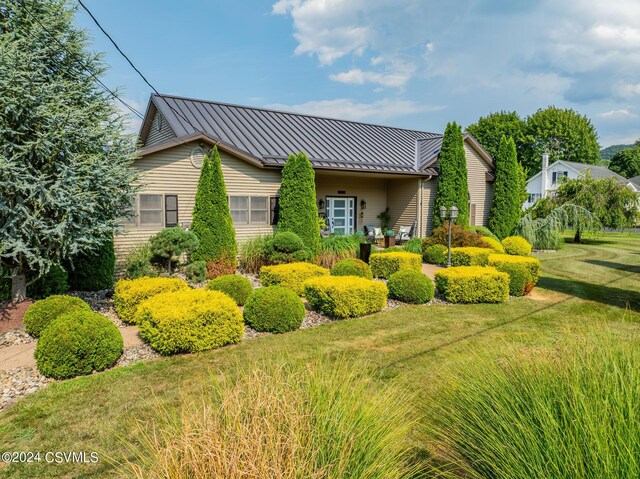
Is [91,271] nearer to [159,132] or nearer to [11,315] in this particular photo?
[11,315]

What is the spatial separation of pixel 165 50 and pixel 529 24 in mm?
10388

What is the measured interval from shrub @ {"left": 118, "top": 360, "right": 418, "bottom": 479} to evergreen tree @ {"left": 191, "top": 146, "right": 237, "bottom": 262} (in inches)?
336

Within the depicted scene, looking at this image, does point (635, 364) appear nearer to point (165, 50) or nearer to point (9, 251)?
point (9, 251)

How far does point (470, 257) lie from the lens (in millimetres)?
12242

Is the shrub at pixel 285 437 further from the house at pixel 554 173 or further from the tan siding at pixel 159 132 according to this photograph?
the house at pixel 554 173

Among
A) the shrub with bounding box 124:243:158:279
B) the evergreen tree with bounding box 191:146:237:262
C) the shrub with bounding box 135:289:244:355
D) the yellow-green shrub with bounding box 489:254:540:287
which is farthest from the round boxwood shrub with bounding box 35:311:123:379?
the yellow-green shrub with bounding box 489:254:540:287

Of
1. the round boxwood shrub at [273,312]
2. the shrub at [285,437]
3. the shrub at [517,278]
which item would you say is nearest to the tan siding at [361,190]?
the shrub at [517,278]

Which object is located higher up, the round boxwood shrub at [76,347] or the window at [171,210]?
the window at [171,210]

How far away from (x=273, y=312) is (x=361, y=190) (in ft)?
41.5

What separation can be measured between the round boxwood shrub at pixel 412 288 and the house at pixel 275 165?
241 inches

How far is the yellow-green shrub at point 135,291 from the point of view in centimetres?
701

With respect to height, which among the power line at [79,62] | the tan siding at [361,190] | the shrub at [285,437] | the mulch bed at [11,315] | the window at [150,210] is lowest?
the mulch bed at [11,315]

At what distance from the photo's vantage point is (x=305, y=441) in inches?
83.7

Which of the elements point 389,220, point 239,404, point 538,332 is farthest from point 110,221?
point 389,220
